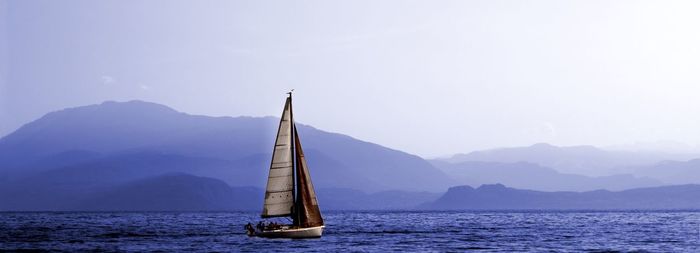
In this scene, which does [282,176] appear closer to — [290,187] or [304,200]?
[290,187]

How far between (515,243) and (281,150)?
37.1 m

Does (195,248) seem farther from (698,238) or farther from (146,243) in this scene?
(698,238)

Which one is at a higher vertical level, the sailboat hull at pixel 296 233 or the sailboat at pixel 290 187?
the sailboat at pixel 290 187

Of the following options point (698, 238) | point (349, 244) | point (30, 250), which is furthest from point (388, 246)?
point (698, 238)

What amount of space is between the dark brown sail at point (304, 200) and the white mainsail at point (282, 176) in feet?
2.54

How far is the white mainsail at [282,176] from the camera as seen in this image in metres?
78.6

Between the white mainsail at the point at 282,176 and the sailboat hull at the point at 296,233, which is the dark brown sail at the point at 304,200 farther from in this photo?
the white mainsail at the point at 282,176

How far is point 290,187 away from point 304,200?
220 centimetres

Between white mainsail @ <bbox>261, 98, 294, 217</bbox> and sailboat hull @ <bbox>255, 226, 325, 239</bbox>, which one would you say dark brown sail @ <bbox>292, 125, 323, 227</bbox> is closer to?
sailboat hull @ <bbox>255, 226, 325, 239</bbox>

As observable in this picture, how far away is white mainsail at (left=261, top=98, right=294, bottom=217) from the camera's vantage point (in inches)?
3095

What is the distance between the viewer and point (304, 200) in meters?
82.2

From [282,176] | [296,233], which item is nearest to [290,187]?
[282,176]

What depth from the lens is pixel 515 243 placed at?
4085 inches

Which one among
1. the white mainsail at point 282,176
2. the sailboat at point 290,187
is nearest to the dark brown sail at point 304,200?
the sailboat at point 290,187
